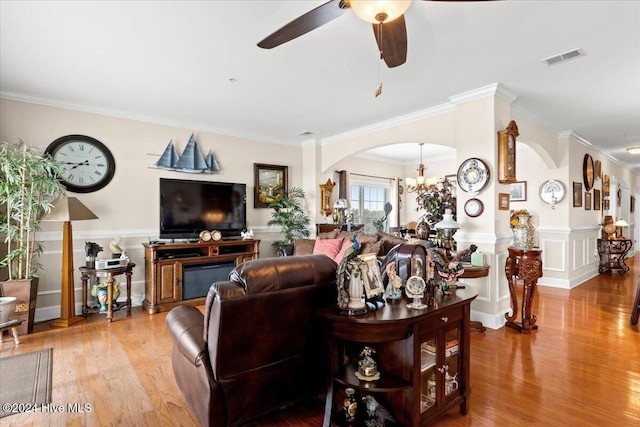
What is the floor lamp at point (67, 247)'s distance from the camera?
3.69 meters

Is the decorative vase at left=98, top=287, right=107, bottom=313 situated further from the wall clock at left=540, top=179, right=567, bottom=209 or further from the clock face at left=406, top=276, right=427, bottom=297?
the wall clock at left=540, top=179, right=567, bottom=209

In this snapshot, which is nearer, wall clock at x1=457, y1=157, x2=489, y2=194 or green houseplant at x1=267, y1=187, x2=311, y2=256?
wall clock at x1=457, y1=157, x2=489, y2=194

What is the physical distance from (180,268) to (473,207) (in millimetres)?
3841

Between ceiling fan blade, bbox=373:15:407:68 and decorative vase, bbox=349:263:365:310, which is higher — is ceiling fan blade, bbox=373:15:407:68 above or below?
above

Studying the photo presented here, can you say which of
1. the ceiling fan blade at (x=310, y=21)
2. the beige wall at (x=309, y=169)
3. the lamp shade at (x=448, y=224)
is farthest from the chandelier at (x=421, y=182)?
the ceiling fan blade at (x=310, y=21)

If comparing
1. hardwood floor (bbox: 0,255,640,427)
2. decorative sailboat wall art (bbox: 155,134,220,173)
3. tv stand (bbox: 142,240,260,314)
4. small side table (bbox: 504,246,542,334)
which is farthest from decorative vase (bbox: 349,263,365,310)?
decorative sailboat wall art (bbox: 155,134,220,173)

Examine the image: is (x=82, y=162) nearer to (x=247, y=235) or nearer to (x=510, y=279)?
(x=247, y=235)

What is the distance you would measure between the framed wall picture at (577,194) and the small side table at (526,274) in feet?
10.2

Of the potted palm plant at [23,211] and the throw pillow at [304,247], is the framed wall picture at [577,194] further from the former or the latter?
the potted palm plant at [23,211]

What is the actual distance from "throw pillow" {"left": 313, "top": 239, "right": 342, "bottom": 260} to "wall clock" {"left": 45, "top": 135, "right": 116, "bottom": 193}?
9.87 ft

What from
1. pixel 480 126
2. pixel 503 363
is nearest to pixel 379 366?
pixel 503 363

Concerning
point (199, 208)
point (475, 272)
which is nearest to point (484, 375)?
point (475, 272)

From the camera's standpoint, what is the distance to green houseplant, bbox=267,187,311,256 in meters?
5.81

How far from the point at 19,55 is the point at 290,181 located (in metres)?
4.03
